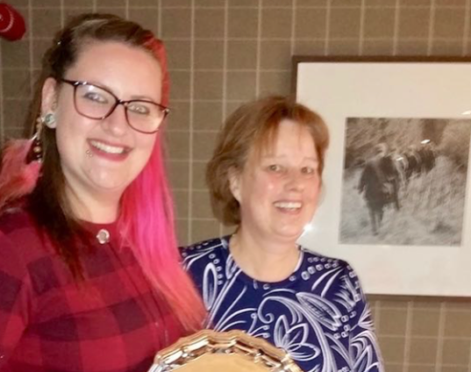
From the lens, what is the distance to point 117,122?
85 centimetres

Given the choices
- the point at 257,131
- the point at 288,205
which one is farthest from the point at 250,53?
the point at 288,205

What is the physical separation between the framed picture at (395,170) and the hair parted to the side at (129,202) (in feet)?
2.11

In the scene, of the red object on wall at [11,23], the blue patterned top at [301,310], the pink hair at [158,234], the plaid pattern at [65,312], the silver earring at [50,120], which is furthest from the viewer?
the red object on wall at [11,23]

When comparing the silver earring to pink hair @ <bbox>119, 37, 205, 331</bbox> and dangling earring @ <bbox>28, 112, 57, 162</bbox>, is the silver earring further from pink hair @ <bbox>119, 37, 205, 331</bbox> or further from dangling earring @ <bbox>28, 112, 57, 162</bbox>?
pink hair @ <bbox>119, 37, 205, 331</bbox>

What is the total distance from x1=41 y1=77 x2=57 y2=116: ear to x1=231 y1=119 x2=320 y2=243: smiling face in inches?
18.4

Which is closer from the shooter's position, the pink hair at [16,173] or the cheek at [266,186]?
the pink hair at [16,173]

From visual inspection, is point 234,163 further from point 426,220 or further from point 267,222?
point 426,220

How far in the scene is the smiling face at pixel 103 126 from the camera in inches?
33.2

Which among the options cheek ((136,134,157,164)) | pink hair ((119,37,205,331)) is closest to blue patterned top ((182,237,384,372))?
pink hair ((119,37,205,331))

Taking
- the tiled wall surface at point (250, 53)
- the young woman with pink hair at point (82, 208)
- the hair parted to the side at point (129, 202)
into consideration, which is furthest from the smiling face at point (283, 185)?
the tiled wall surface at point (250, 53)

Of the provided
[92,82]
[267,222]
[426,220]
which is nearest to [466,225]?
[426,220]

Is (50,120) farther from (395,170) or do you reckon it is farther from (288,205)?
(395,170)

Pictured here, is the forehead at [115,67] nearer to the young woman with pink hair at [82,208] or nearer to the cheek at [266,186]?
the young woman with pink hair at [82,208]

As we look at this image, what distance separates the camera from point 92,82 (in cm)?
85
